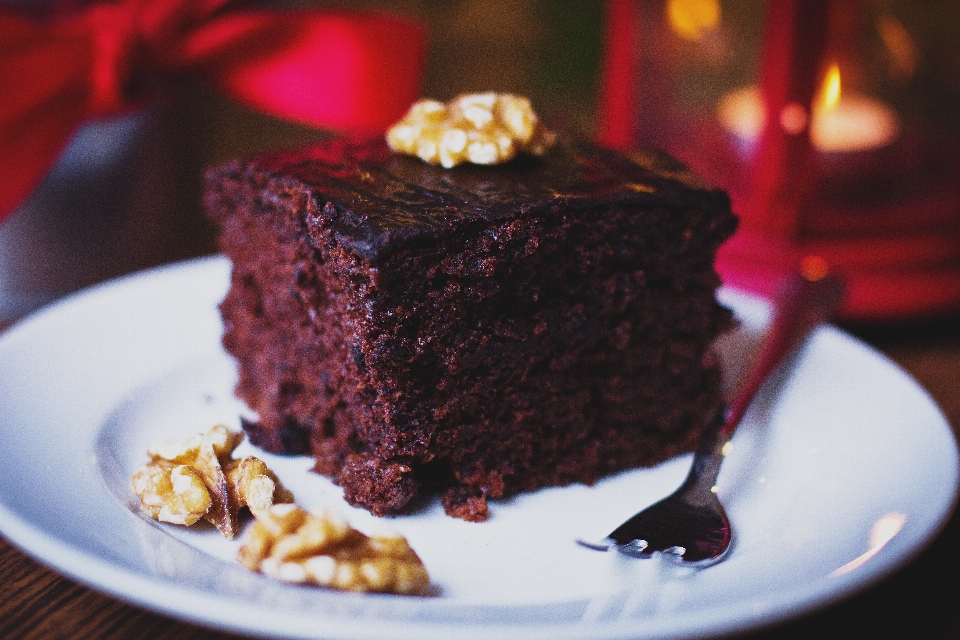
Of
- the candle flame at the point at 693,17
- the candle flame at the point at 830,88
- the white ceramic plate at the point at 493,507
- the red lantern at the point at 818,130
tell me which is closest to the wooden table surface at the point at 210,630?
the white ceramic plate at the point at 493,507

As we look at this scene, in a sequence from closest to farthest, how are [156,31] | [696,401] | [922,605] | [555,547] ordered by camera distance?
[922,605], [555,547], [696,401], [156,31]

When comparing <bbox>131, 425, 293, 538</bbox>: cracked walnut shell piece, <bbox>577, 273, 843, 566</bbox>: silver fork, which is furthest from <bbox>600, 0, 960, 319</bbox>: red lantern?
<bbox>131, 425, 293, 538</bbox>: cracked walnut shell piece

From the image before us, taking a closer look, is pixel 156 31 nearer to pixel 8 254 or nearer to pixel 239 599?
pixel 8 254

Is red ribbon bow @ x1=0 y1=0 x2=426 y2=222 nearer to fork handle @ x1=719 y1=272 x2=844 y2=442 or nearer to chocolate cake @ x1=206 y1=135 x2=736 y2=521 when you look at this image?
chocolate cake @ x1=206 y1=135 x2=736 y2=521

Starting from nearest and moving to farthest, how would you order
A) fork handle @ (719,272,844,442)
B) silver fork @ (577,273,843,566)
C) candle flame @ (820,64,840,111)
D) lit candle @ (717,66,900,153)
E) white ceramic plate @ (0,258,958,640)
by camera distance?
white ceramic plate @ (0,258,958,640)
silver fork @ (577,273,843,566)
fork handle @ (719,272,844,442)
candle flame @ (820,64,840,111)
lit candle @ (717,66,900,153)

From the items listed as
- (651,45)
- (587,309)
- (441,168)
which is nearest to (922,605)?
(587,309)

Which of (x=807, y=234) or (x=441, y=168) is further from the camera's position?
(x=807, y=234)
